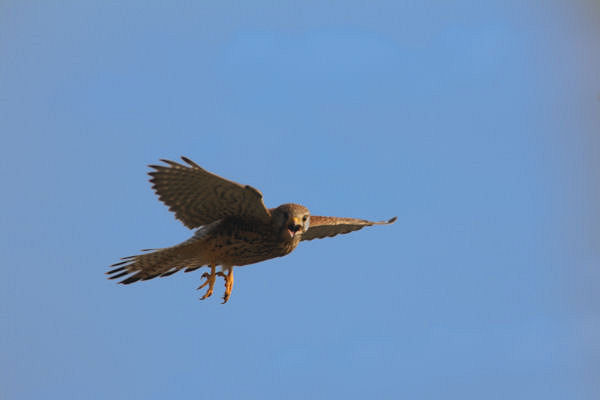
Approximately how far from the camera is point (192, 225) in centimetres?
947

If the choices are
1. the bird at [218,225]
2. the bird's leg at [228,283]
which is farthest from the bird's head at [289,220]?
the bird's leg at [228,283]

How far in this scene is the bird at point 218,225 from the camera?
876 cm

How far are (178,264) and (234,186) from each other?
1718 millimetres

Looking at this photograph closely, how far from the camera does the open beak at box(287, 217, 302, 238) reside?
9078 millimetres

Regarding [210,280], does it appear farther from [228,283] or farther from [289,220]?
[289,220]

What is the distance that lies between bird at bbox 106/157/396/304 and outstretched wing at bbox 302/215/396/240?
25.7 inches

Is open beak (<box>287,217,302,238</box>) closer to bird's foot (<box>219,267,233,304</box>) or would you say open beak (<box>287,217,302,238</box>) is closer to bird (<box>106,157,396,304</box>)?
bird (<box>106,157,396,304</box>)

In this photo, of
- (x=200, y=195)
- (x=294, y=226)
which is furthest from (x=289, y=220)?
(x=200, y=195)

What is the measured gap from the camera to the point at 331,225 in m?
10.3

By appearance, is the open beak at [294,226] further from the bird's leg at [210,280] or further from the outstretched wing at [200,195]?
the bird's leg at [210,280]

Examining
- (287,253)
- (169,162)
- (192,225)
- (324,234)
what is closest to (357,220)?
(324,234)

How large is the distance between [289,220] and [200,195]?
1.00 m

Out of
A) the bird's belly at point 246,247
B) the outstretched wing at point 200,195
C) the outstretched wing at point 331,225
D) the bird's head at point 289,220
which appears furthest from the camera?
the outstretched wing at point 331,225

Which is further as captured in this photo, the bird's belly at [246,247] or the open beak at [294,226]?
the bird's belly at [246,247]
